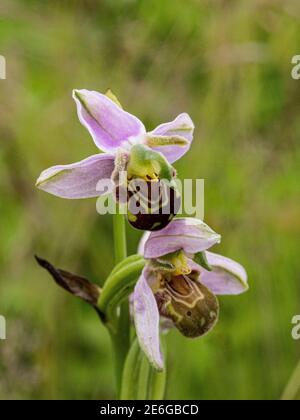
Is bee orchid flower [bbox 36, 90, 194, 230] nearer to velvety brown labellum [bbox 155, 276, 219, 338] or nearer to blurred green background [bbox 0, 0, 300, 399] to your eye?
velvety brown labellum [bbox 155, 276, 219, 338]

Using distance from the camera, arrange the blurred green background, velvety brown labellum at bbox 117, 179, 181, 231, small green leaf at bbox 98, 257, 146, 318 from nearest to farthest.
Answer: velvety brown labellum at bbox 117, 179, 181, 231 < small green leaf at bbox 98, 257, 146, 318 < the blurred green background

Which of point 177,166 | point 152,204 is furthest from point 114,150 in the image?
point 177,166

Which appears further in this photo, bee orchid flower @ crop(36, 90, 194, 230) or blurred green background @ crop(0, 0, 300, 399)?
blurred green background @ crop(0, 0, 300, 399)

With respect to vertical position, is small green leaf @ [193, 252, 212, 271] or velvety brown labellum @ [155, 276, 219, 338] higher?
small green leaf @ [193, 252, 212, 271]

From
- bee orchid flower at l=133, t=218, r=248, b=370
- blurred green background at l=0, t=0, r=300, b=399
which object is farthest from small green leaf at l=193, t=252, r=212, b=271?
blurred green background at l=0, t=0, r=300, b=399

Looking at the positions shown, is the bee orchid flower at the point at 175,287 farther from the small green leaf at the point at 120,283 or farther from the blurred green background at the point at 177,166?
the blurred green background at the point at 177,166

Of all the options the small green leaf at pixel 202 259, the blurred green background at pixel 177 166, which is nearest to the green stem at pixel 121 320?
the small green leaf at pixel 202 259

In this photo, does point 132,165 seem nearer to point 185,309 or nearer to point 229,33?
point 185,309
